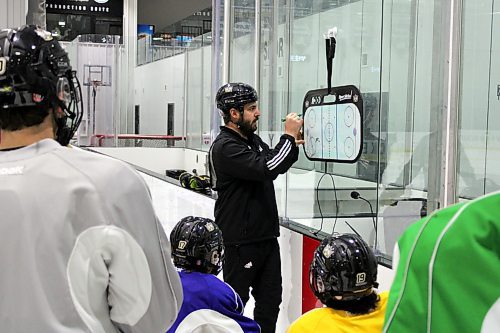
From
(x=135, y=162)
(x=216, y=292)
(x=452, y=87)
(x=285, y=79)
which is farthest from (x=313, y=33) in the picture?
(x=135, y=162)

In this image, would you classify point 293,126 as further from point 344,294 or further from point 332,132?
point 344,294

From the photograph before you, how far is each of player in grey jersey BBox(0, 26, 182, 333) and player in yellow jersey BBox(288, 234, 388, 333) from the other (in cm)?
53

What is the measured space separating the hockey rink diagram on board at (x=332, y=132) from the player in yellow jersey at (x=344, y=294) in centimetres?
165

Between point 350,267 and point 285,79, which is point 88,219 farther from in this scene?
point 285,79

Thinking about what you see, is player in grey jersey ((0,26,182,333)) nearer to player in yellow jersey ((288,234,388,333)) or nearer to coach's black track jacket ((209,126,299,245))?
player in yellow jersey ((288,234,388,333))

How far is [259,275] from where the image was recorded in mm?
3510

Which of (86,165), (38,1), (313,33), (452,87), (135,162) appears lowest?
(135,162)

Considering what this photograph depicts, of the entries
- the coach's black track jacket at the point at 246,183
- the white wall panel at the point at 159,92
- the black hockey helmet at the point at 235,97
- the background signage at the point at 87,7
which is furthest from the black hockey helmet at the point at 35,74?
the background signage at the point at 87,7

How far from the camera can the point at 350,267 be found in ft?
5.88

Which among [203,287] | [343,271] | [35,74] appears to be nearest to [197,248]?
[203,287]

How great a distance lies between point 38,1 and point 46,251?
505 inches

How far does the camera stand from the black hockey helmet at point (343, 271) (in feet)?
5.84

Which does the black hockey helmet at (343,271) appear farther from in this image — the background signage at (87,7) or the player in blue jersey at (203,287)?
the background signage at (87,7)

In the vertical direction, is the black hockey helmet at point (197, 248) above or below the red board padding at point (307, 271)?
above
